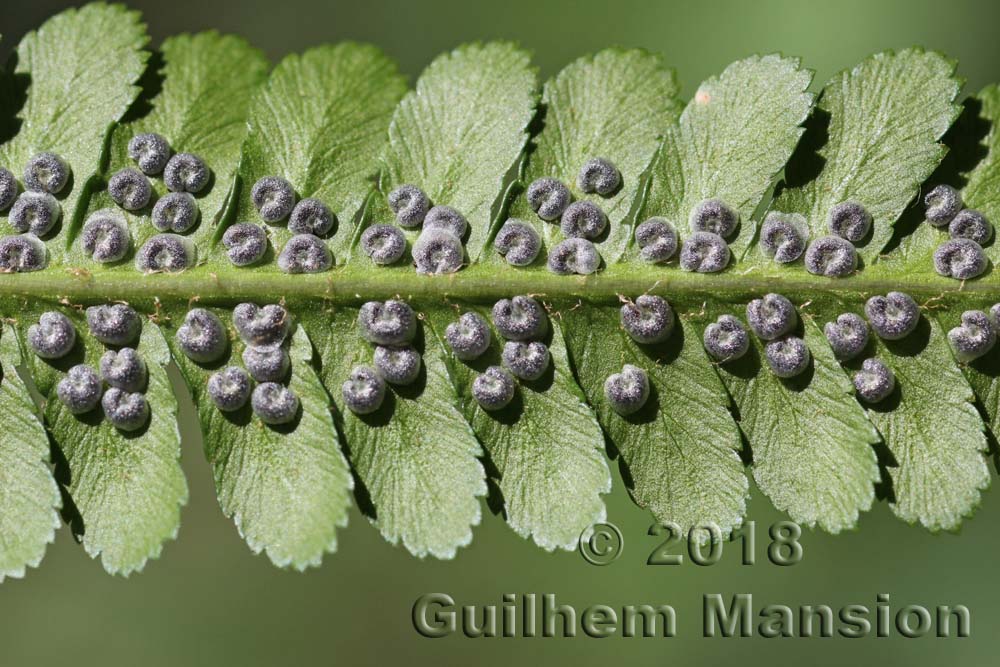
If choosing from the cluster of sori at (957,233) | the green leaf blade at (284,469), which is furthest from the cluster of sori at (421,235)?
the cluster of sori at (957,233)

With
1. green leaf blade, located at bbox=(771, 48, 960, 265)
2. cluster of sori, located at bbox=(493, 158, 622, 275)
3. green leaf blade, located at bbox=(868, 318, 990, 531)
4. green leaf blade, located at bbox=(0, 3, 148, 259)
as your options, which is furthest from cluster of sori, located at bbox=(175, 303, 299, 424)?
green leaf blade, located at bbox=(868, 318, 990, 531)

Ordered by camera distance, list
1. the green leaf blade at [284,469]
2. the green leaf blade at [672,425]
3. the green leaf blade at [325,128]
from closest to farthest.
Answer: the green leaf blade at [284,469], the green leaf blade at [672,425], the green leaf blade at [325,128]

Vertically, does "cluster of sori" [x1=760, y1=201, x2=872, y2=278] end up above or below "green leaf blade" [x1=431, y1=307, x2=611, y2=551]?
above

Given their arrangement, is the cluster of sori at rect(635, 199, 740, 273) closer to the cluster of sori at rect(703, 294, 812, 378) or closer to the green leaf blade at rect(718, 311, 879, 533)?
the cluster of sori at rect(703, 294, 812, 378)

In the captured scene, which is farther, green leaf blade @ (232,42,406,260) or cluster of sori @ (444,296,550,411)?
green leaf blade @ (232,42,406,260)

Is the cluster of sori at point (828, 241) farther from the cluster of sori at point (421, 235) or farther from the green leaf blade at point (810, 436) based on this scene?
the cluster of sori at point (421, 235)

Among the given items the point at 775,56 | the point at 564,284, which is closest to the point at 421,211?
the point at 564,284

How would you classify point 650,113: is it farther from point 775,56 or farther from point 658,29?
point 658,29
